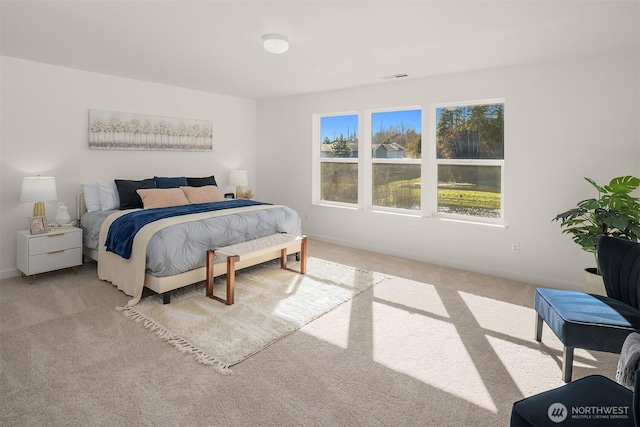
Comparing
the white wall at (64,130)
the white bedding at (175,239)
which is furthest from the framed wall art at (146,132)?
the white bedding at (175,239)

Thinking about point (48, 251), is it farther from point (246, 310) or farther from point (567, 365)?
point (567, 365)

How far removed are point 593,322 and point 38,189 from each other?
4941 mm

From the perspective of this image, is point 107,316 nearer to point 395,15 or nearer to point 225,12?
point 225,12

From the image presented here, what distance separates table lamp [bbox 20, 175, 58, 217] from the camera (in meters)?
3.87

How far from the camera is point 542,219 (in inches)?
159

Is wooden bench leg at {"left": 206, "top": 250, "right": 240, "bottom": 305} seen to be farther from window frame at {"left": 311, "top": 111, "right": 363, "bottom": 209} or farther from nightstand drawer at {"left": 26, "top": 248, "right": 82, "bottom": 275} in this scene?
window frame at {"left": 311, "top": 111, "right": 363, "bottom": 209}

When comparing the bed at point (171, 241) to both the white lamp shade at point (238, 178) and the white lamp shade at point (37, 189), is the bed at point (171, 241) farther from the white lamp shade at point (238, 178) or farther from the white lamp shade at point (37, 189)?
the white lamp shade at point (238, 178)

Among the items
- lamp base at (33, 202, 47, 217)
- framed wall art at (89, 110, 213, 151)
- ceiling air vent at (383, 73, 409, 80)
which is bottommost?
lamp base at (33, 202, 47, 217)

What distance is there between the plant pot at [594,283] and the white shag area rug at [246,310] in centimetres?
191

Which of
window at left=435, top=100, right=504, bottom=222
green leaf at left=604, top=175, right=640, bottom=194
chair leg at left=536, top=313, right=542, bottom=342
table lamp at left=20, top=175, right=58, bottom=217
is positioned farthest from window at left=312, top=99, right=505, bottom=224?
table lamp at left=20, top=175, right=58, bottom=217

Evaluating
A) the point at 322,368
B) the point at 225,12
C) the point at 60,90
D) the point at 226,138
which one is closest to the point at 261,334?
the point at 322,368

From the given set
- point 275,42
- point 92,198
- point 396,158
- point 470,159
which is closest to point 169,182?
Answer: point 92,198

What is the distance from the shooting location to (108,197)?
4559mm

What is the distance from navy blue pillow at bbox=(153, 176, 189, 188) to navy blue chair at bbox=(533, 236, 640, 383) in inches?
174
